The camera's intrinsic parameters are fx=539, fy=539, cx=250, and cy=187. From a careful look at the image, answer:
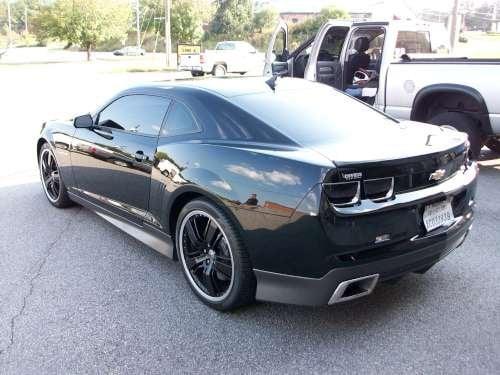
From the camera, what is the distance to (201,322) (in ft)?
11.5

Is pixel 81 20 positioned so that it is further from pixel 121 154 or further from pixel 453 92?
pixel 121 154

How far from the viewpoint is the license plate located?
10.8ft

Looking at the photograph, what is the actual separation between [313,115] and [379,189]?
99 cm

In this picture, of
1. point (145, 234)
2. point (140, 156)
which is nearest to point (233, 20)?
point (140, 156)

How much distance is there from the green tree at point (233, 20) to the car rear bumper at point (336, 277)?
61322 mm

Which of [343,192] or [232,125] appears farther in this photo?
[232,125]

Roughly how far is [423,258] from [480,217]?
2574mm

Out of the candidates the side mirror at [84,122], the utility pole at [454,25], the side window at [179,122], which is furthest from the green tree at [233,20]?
the side window at [179,122]

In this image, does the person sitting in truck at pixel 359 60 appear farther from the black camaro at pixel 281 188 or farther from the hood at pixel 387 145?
the hood at pixel 387 145

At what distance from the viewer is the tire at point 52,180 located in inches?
225

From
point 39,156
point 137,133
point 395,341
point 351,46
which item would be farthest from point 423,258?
point 351,46

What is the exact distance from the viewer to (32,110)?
48.4 feet

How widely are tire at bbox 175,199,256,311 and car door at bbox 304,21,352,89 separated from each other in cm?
614

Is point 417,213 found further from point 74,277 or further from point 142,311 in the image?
point 74,277
